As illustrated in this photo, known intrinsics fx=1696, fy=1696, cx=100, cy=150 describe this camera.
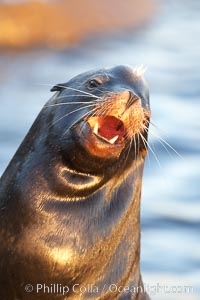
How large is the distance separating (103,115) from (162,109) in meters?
5.12

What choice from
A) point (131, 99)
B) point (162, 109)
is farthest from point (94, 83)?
point (162, 109)

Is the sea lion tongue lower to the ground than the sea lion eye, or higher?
lower

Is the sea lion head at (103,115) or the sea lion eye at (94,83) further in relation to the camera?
the sea lion eye at (94,83)

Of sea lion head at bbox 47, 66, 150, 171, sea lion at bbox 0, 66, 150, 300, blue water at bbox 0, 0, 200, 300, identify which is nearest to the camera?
sea lion head at bbox 47, 66, 150, 171

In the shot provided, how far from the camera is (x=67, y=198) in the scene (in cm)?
830

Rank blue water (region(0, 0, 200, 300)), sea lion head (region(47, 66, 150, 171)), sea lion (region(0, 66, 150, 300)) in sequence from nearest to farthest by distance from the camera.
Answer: sea lion head (region(47, 66, 150, 171)), sea lion (region(0, 66, 150, 300)), blue water (region(0, 0, 200, 300))

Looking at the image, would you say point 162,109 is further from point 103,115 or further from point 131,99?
point 103,115

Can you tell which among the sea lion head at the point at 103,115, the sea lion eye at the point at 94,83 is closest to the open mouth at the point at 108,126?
the sea lion head at the point at 103,115

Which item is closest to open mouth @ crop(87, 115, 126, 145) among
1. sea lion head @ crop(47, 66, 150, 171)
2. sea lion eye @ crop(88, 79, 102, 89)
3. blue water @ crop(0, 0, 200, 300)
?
sea lion head @ crop(47, 66, 150, 171)

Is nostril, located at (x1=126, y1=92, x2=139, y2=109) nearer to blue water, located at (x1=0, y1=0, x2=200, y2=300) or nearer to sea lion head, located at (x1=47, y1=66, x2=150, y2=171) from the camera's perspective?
sea lion head, located at (x1=47, y1=66, x2=150, y2=171)

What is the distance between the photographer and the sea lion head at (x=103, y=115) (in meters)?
8.02

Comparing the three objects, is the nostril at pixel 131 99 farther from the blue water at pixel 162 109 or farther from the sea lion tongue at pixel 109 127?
the blue water at pixel 162 109

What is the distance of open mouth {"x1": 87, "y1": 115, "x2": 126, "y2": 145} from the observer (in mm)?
8023

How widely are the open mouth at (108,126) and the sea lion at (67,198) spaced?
3.4 inches
